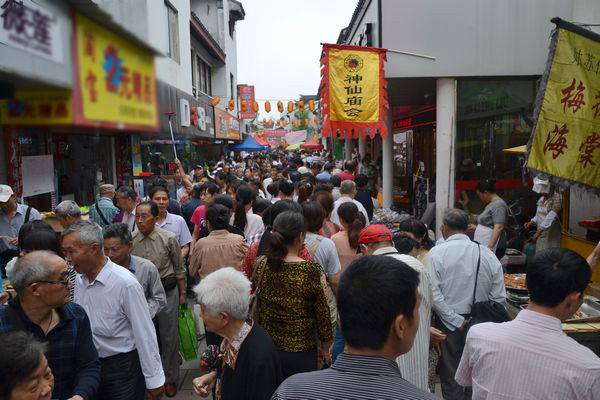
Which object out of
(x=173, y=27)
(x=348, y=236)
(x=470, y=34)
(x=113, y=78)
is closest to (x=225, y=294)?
(x=173, y=27)

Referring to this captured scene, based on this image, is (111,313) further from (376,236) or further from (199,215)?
(199,215)

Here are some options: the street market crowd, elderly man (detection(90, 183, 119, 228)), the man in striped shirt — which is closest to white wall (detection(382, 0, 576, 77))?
the street market crowd

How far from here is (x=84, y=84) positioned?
0.60 m

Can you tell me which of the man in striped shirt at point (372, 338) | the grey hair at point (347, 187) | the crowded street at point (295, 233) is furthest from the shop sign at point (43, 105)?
the grey hair at point (347, 187)

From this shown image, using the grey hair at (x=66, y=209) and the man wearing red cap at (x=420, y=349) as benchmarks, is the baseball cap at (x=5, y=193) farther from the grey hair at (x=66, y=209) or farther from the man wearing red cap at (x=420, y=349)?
Answer: the man wearing red cap at (x=420, y=349)

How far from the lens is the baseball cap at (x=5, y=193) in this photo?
4.46m

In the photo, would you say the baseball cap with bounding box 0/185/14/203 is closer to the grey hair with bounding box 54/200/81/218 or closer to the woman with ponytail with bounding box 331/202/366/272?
the grey hair with bounding box 54/200/81/218

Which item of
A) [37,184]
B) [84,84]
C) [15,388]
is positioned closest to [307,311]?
[15,388]

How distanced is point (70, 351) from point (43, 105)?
219 centimetres

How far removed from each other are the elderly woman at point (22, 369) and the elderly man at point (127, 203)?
3.20 metres

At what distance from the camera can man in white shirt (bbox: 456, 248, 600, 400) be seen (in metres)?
1.87

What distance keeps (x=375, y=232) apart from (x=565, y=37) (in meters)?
2.49

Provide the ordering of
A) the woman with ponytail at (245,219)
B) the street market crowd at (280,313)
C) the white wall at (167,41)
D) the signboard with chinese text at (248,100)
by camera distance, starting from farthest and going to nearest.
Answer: the signboard with chinese text at (248,100)
the woman with ponytail at (245,219)
the street market crowd at (280,313)
the white wall at (167,41)

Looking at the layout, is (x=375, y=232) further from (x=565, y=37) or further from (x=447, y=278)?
(x=565, y=37)
